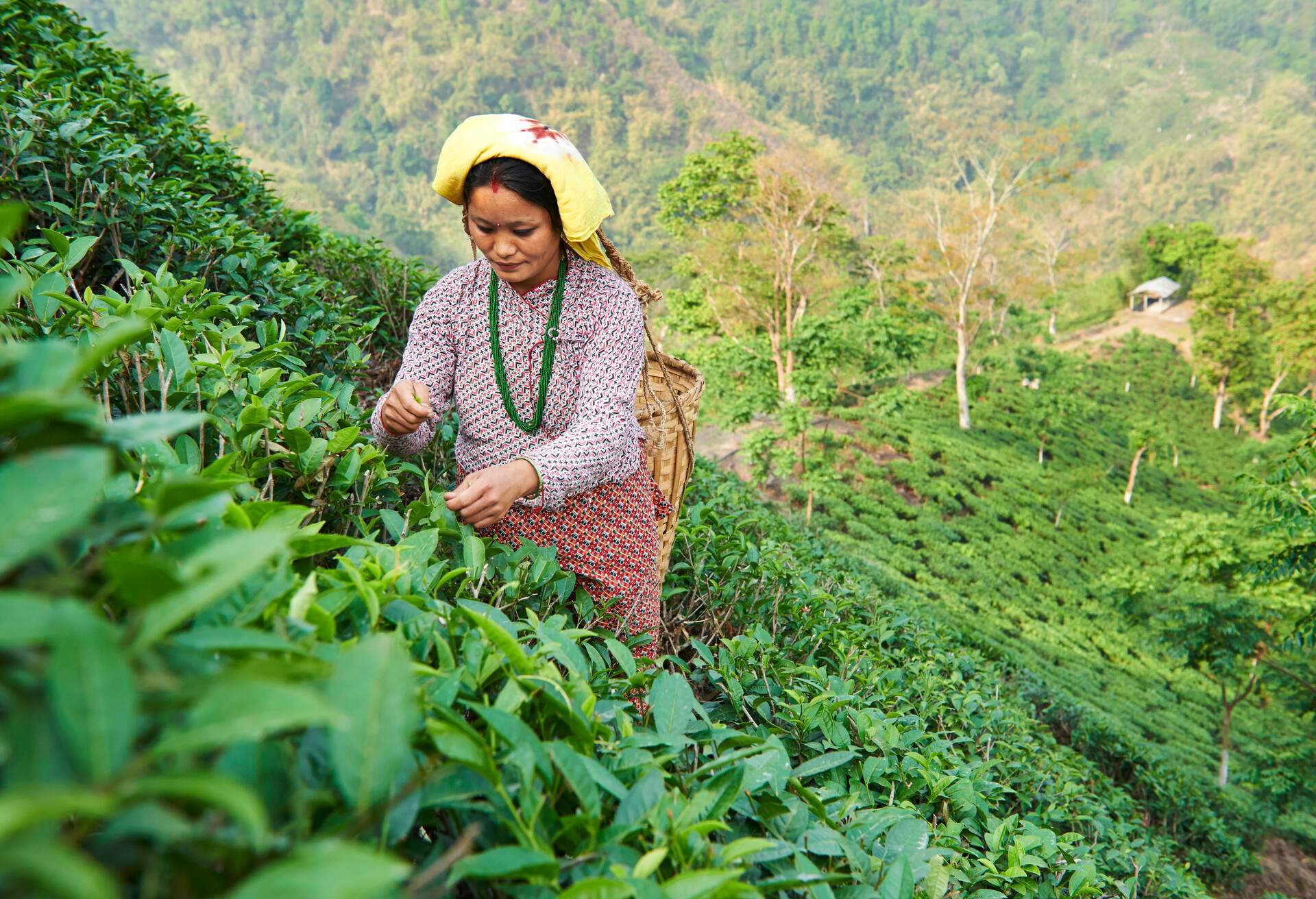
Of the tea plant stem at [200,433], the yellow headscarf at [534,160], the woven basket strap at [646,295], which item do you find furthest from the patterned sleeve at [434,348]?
the tea plant stem at [200,433]

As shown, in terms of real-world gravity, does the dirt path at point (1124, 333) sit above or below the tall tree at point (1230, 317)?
below

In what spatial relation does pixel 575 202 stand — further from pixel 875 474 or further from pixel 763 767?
pixel 875 474

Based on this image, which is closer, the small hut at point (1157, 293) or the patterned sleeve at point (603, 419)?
the patterned sleeve at point (603, 419)

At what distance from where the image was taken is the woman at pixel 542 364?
1591 mm

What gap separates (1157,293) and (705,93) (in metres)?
50.3

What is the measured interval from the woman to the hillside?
4959 cm

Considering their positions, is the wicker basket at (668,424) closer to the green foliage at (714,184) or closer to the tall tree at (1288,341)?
the green foliage at (714,184)

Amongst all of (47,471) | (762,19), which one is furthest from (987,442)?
(762,19)

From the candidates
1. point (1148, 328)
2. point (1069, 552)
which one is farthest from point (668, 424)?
point (1148, 328)

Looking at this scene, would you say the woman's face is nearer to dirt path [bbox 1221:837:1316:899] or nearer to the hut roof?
dirt path [bbox 1221:837:1316:899]

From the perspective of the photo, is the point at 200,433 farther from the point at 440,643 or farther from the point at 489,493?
the point at 440,643

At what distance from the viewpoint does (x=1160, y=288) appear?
3080 centimetres

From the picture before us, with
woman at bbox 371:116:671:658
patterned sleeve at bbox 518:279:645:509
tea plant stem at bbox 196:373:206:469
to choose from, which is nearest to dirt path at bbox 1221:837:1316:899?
woman at bbox 371:116:671:658

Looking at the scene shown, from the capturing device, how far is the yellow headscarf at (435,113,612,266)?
1.55 m
